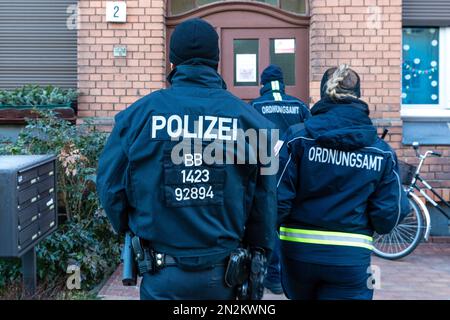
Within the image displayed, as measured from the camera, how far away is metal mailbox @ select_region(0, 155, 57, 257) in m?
4.07

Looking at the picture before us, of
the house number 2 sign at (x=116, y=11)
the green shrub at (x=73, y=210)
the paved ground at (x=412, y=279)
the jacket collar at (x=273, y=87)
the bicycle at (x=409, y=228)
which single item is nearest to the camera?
the paved ground at (x=412, y=279)

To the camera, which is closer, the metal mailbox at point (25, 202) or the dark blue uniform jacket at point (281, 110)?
the metal mailbox at point (25, 202)

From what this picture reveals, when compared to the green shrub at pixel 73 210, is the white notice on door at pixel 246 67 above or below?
above

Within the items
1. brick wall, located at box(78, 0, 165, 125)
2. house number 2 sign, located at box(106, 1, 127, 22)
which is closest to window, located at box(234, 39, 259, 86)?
brick wall, located at box(78, 0, 165, 125)

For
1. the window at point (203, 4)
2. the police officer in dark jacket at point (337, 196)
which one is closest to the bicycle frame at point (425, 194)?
the window at point (203, 4)

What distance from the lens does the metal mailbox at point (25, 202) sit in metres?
4.07

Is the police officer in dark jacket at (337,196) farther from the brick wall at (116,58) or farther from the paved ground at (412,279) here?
the brick wall at (116,58)

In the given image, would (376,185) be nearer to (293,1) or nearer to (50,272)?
(50,272)

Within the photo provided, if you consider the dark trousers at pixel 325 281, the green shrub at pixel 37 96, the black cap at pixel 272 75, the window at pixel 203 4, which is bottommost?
the dark trousers at pixel 325 281

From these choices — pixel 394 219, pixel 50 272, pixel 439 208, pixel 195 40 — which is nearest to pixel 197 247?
pixel 195 40

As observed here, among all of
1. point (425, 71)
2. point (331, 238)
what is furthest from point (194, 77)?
point (425, 71)

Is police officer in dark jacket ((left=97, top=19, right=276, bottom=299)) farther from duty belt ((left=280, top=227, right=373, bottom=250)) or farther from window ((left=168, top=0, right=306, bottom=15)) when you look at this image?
window ((left=168, top=0, right=306, bottom=15))

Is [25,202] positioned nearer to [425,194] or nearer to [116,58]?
[116,58]

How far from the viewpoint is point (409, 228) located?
6902 mm
